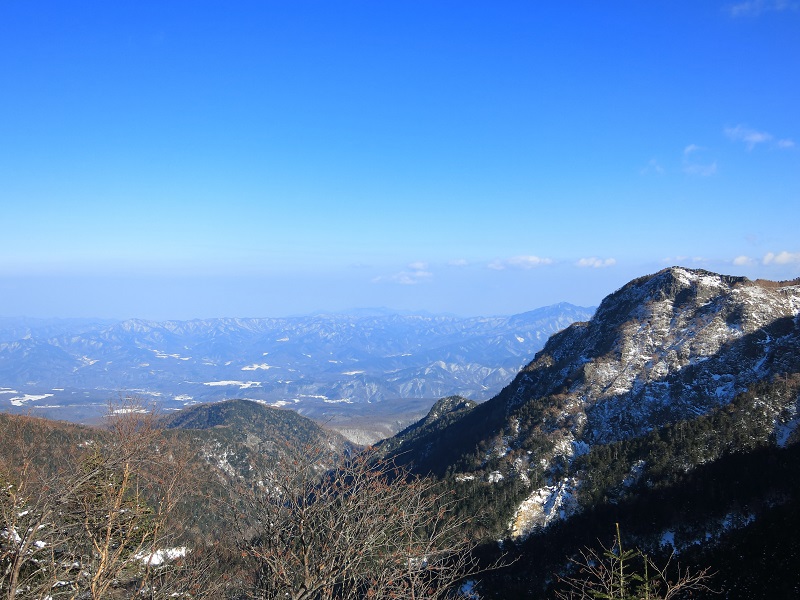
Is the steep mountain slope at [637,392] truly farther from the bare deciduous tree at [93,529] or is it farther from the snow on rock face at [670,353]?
the bare deciduous tree at [93,529]

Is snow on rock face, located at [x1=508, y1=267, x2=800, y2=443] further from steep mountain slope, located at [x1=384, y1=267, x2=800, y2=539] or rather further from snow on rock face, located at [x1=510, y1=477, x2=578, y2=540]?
snow on rock face, located at [x1=510, y1=477, x2=578, y2=540]

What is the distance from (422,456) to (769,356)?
54.9 metres

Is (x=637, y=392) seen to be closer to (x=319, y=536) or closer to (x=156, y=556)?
(x=156, y=556)

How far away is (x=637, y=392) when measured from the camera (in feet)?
195

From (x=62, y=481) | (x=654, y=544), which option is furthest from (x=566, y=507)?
(x=62, y=481)

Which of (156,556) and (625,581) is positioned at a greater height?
(625,581)

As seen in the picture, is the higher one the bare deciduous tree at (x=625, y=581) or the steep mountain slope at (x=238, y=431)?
the bare deciduous tree at (x=625, y=581)

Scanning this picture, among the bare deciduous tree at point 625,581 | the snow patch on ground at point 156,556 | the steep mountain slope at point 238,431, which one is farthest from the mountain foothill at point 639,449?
the steep mountain slope at point 238,431

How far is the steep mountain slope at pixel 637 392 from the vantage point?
46.3 meters

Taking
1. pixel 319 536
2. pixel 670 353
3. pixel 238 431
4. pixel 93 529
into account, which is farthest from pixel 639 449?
pixel 238 431

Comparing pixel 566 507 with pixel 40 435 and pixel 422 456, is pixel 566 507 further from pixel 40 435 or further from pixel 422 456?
pixel 40 435

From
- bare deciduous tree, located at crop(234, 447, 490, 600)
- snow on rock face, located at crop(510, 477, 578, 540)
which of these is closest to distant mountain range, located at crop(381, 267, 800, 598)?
snow on rock face, located at crop(510, 477, 578, 540)

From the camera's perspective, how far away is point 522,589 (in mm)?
37375

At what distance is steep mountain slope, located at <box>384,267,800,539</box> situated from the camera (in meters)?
46.3
